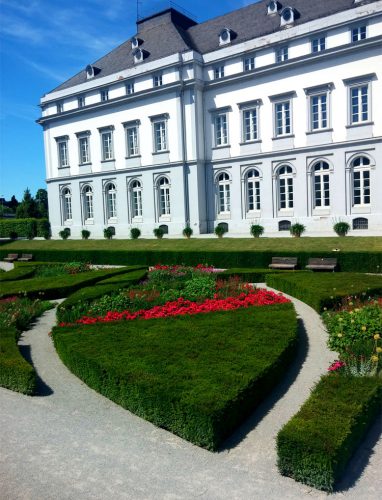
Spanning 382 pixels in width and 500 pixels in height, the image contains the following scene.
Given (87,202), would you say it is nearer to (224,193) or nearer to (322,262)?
(224,193)

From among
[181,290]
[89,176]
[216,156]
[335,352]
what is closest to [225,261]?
[181,290]

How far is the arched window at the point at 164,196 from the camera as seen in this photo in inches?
1350

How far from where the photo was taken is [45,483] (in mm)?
4570

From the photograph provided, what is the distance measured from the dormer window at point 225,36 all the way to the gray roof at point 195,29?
1.59ft

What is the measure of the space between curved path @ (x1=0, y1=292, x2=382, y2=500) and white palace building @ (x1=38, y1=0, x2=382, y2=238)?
2279 cm

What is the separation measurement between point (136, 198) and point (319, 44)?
17646mm

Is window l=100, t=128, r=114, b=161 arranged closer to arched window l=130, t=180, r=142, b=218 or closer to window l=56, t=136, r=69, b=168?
arched window l=130, t=180, r=142, b=218

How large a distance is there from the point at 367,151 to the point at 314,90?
5237 mm

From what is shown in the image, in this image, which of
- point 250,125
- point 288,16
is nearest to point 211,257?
point 250,125

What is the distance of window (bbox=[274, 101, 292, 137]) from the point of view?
29.3 m

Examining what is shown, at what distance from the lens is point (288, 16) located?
2869 centimetres

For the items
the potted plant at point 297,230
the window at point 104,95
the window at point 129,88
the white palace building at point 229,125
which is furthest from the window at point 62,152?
the potted plant at point 297,230

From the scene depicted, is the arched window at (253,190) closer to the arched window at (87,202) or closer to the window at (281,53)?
the window at (281,53)

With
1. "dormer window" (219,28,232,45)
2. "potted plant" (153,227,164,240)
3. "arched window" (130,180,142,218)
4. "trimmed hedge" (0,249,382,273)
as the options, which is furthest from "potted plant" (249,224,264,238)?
"dormer window" (219,28,232,45)
